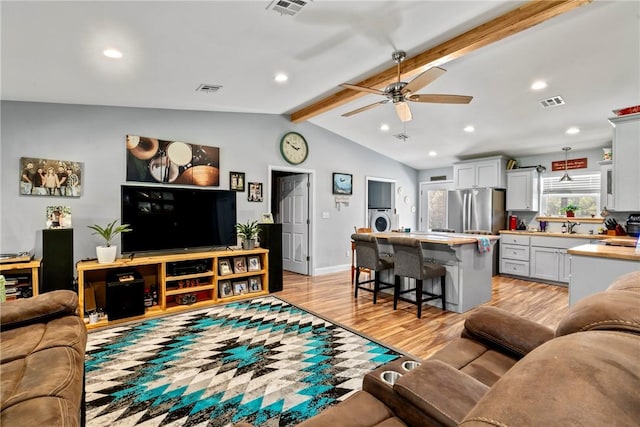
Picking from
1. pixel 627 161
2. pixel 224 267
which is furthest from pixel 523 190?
pixel 224 267

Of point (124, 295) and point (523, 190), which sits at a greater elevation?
point (523, 190)

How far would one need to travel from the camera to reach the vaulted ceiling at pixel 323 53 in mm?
2199

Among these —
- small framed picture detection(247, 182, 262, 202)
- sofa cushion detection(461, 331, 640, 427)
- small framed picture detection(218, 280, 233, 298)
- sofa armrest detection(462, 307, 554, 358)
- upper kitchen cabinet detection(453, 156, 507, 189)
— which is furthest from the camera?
upper kitchen cabinet detection(453, 156, 507, 189)

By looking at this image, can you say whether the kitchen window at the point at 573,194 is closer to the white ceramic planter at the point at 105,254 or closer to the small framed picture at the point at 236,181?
the small framed picture at the point at 236,181

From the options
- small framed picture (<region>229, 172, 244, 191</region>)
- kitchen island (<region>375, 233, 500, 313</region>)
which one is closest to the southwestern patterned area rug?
kitchen island (<region>375, 233, 500, 313</region>)

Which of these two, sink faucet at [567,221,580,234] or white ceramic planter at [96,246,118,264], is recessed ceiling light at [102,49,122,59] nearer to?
white ceramic planter at [96,246,118,264]

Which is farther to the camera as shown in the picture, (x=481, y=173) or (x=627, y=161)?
(x=481, y=173)

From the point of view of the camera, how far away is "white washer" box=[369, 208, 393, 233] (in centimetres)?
703

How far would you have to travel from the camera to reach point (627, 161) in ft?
10.4

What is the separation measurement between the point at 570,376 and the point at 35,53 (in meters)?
3.54

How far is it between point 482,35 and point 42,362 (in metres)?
3.65

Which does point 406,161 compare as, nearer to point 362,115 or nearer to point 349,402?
point 362,115

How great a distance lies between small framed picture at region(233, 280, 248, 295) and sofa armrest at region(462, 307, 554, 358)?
3247 mm

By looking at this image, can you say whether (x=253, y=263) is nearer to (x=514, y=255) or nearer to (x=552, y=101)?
(x=552, y=101)
